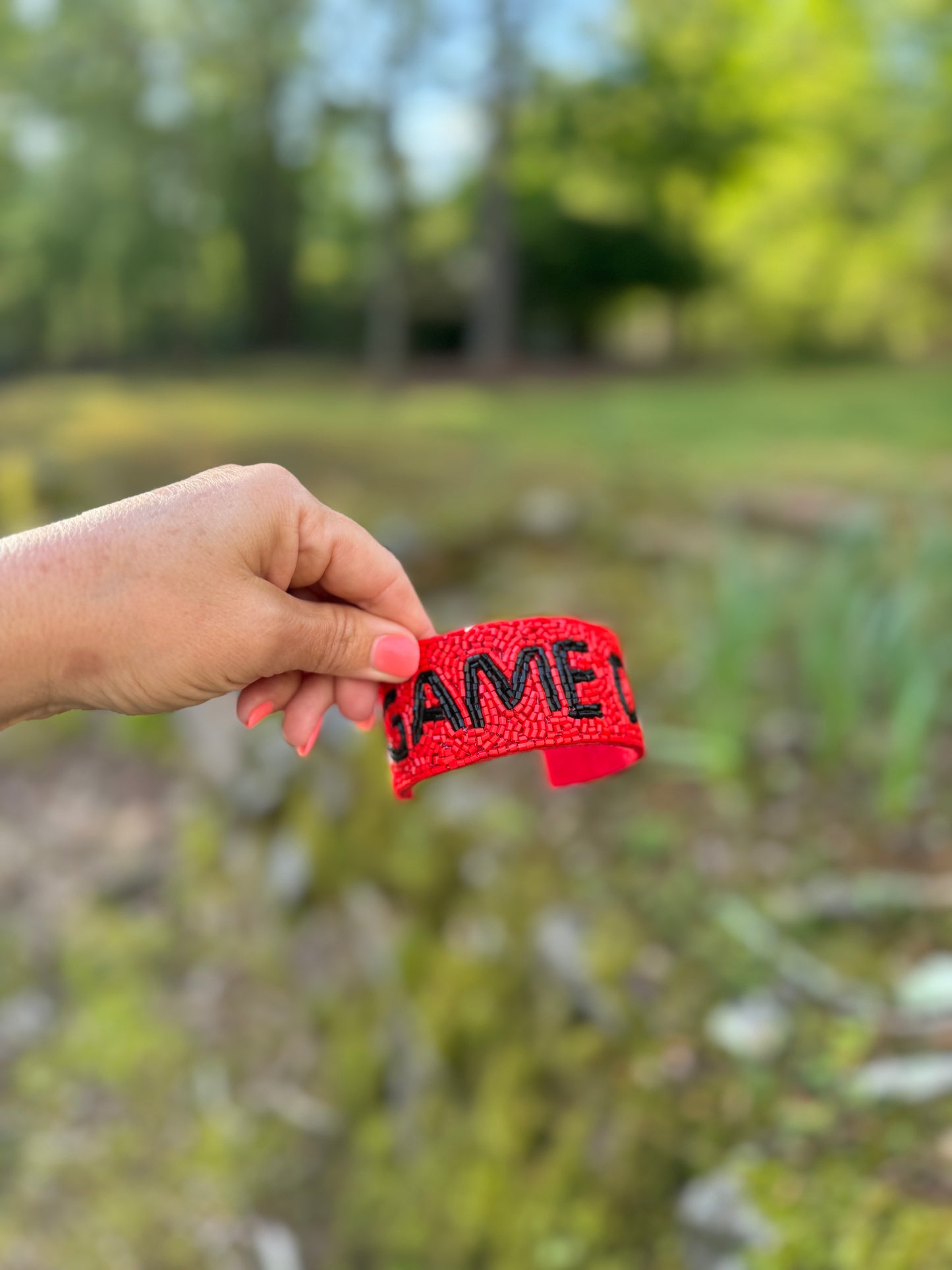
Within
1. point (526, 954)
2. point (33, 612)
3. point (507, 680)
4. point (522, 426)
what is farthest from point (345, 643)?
point (522, 426)

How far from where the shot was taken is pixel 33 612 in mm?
673

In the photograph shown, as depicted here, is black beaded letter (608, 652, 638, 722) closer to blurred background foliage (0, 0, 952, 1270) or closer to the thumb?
the thumb

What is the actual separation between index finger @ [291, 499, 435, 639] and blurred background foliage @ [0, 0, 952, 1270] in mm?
899

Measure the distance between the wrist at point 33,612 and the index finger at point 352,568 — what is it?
18cm

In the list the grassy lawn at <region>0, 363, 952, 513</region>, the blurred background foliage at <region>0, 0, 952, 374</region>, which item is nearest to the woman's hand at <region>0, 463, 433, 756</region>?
the grassy lawn at <region>0, 363, 952, 513</region>

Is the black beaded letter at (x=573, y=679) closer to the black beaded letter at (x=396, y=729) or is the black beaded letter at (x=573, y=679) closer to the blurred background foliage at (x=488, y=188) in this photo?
the black beaded letter at (x=396, y=729)

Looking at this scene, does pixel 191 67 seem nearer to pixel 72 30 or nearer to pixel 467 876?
pixel 72 30

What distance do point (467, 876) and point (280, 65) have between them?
5070 millimetres

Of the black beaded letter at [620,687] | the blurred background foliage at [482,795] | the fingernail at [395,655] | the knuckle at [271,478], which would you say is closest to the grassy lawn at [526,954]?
the blurred background foliage at [482,795]

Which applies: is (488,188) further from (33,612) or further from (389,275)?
(33,612)

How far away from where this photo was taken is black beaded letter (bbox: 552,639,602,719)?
84 cm

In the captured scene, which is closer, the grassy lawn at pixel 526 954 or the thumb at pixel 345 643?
the thumb at pixel 345 643

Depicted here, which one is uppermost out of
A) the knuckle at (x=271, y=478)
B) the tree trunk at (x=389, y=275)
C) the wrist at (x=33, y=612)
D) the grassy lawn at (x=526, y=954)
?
the knuckle at (x=271, y=478)

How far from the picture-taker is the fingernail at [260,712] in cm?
85
